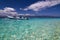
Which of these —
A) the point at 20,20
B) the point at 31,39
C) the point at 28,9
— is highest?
the point at 28,9

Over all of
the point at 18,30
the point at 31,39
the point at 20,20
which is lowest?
the point at 31,39

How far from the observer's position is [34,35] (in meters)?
1.95

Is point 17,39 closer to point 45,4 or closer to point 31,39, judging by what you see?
point 31,39

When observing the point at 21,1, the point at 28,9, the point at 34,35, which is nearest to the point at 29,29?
the point at 34,35

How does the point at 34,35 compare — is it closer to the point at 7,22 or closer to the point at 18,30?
the point at 18,30

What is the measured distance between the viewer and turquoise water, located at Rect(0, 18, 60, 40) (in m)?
1.93

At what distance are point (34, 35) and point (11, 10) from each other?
46cm

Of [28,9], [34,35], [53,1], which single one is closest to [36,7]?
[28,9]

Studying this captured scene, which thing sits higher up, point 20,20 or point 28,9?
point 28,9

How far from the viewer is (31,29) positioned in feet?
6.45

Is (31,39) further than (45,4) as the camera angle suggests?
No

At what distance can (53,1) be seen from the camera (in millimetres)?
2051

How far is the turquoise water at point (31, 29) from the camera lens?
1.93 m

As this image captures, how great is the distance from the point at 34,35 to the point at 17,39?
23 cm
